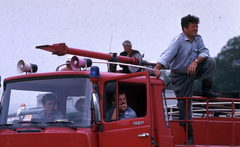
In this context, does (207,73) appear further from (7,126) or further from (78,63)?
(7,126)

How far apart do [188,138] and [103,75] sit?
1.81 metres

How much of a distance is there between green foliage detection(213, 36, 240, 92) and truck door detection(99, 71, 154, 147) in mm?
64730

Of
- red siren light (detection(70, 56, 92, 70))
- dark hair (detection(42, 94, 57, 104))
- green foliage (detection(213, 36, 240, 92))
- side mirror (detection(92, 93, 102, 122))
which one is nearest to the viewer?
side mirror (detection(92, 93, 102, 122))

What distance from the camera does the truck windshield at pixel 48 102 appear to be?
5039 millimetres

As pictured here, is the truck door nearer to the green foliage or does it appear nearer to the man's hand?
the man's hand

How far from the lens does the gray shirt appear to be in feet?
20.4

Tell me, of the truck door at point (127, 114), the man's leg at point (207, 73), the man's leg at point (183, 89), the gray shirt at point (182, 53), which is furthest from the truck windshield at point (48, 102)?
the man's leg at point (207, 73)

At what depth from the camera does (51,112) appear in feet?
17.0

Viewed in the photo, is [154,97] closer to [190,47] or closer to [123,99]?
[123,99]

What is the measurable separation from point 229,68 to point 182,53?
237 feet

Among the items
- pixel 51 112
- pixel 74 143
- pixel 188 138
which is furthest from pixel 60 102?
pixel 188 138

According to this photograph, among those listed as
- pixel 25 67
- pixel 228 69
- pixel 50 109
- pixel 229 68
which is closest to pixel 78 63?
pixel 50 109

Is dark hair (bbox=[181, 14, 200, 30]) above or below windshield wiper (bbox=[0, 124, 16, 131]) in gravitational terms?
above

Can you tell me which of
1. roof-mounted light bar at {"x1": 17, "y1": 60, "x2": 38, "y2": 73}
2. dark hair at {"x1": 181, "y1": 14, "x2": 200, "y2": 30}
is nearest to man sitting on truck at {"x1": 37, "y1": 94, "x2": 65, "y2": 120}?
roof-mounted light bar at {"x1": 17, "y1": 60, "x2": 38, "y2": 73}
